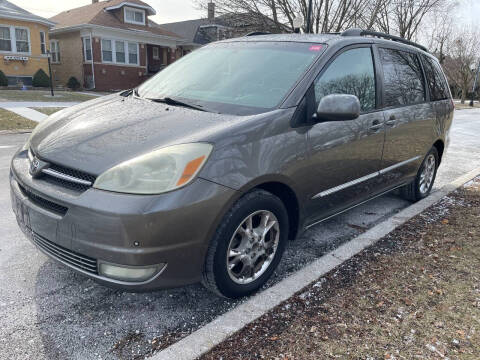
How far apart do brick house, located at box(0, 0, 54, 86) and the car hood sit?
2418 centimetres

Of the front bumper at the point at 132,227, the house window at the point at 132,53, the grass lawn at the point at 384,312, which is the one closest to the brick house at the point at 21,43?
the house window at the point at 132,53

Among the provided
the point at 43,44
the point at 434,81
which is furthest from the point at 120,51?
the point at 434,81

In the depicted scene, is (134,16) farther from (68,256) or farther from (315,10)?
(68,256)

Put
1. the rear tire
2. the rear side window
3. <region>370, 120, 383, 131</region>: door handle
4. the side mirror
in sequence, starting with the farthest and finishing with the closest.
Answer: the rear tire
the rear side window
<region>370, 120, 383, 131</region>: door handle
the side mirror

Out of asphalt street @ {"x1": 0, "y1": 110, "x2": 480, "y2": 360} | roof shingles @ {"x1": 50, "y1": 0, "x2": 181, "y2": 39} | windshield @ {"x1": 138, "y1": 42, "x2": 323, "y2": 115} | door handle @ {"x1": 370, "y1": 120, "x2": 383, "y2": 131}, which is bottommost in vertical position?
asphalt street @ {"x1": 0, "y1": 110, "x2": 480, "y2": 360}

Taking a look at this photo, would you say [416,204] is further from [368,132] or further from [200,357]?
[200,357]

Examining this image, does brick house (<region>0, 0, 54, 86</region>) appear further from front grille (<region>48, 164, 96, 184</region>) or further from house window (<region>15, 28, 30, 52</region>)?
front grille (<region>48, 164, 96, 184</region>)

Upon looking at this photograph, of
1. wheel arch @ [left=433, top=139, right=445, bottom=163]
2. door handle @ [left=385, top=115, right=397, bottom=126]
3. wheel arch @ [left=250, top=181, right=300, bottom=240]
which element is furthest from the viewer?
wheel arch @ [left=433, top=139, right=445, bottom=163]

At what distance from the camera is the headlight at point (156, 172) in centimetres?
223

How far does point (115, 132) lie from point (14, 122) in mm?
9767

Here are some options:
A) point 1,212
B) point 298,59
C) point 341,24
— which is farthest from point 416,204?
point 341,24

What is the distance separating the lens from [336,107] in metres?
2.91

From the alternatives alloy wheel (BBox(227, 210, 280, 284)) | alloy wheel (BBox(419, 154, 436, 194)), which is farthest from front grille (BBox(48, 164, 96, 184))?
alloy wheel (BBox(419, 154, 436, 194))

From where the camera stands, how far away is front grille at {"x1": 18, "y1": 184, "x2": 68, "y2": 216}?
232cm
